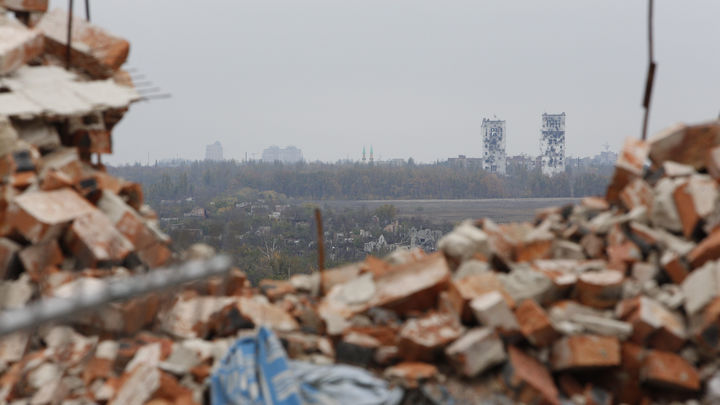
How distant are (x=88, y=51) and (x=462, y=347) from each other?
7284 mm

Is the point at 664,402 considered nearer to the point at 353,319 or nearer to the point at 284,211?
the point at 353,319

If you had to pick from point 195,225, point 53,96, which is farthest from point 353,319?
point 53,96

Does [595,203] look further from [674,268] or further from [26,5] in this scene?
[26,5]

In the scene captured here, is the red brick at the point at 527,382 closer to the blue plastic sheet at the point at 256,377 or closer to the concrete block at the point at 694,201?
the blue plastic sheet at the point at 256,377

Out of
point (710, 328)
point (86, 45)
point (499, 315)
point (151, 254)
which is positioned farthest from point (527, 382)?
point (86, 45)

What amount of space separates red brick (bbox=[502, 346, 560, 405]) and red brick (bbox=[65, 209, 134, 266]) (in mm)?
3983

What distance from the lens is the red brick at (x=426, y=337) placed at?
197 inches

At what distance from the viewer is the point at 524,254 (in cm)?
661

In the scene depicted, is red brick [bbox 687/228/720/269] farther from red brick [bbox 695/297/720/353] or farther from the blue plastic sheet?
the blue plastic sheet

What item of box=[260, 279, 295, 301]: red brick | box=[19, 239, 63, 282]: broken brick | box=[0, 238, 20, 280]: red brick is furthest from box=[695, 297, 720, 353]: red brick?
box=[0, 238, 20, 280]: red brick

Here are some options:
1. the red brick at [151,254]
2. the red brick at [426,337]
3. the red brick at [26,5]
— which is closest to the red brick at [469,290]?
the red brick at [426,337]

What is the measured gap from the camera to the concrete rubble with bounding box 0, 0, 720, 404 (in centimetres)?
486

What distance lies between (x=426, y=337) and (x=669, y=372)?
217cm

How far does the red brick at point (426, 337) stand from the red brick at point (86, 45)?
258 inches
